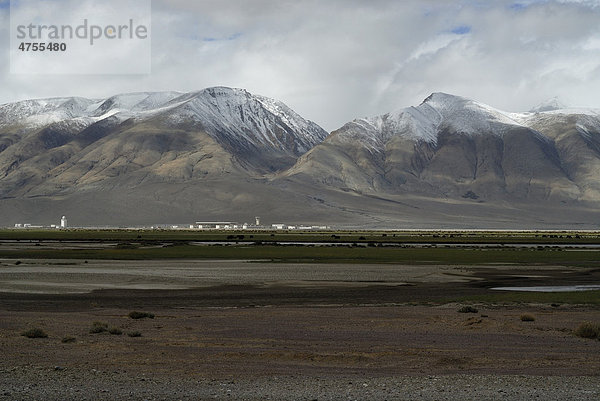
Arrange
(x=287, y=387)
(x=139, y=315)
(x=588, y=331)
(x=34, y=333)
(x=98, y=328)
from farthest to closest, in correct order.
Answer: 1. (x=139, y=315)
2. (x=98, y=328)
3. (x=588, y=331)
4. (x=34, y=333)
5. (x=287, y=387)

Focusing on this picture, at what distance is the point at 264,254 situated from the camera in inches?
3184

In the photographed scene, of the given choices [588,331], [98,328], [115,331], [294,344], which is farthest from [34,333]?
[588,331]

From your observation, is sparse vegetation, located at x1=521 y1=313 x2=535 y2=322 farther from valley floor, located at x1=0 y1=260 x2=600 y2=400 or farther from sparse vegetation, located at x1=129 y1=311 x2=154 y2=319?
sparse vegetation, located at x1=129 y1=311 x2=154 y2=319

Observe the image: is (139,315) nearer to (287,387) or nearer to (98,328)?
(98,328)

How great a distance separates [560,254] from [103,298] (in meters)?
57.4

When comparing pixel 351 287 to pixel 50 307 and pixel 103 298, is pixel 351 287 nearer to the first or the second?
pixel 103 298

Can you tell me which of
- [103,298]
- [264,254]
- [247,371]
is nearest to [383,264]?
[264,254]

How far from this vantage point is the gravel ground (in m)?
16.1

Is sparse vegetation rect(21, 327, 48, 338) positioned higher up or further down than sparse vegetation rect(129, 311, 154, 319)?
higher up

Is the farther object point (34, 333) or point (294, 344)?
point (34, 333)

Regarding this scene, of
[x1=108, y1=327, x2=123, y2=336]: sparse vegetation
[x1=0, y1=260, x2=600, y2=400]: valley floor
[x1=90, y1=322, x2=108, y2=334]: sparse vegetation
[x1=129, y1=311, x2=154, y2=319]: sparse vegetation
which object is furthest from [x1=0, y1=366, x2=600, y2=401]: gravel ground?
[x1=129, y1=311, x2=154, y2=319]: sparse vegetation

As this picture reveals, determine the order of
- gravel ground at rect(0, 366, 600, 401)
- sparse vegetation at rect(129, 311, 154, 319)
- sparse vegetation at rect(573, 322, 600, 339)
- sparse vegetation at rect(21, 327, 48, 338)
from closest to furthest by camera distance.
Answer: gravel ground at rect(0, 366, 600, 401) → sparse vegetation at rect(21, 327, 48, 338) → sparse vegetation at rect(573, 322, 600, 339) → sparse vegetation at rect(129, 311, 154, 319)

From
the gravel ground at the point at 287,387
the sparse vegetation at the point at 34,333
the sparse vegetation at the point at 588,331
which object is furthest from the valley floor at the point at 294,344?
the sparse vegetation at the point at 588,331

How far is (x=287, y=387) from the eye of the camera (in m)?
17.3
